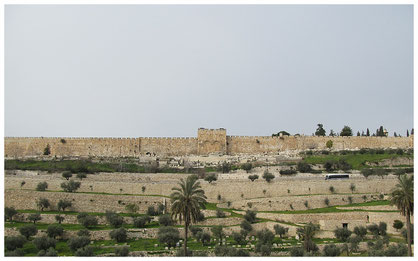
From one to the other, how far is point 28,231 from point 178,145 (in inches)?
1139

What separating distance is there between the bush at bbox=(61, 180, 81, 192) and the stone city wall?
18734 millimetres

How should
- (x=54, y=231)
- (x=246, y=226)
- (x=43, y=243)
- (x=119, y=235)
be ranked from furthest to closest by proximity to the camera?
(x=246, y=226)
(x=119, y=235)
(x=54, y=231)
(x=43, y=243)

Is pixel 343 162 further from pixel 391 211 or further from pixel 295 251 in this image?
pixel 295 251

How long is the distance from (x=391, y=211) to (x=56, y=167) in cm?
2264

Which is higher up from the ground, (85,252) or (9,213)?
(9,213)

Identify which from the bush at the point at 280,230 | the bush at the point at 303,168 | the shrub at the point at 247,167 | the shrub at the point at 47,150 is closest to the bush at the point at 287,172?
the bush at the point at 303,168

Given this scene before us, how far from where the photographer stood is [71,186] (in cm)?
3069

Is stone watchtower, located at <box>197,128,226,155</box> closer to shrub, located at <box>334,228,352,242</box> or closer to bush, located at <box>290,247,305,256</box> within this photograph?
shrub, located at <box>334,228,352,242</box>

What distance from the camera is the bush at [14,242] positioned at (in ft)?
70.2

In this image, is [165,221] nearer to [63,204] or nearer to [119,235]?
[119,235]


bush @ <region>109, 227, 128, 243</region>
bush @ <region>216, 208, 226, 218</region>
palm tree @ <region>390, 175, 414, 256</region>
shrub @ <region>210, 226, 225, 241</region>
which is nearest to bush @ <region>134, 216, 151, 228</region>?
bush @ <region>109, 227, 128, 243</region>

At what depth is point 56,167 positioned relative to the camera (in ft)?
125

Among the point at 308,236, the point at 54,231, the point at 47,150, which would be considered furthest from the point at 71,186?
the point at 47,150

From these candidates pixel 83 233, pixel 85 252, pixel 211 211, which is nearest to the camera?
pixel 85 252
